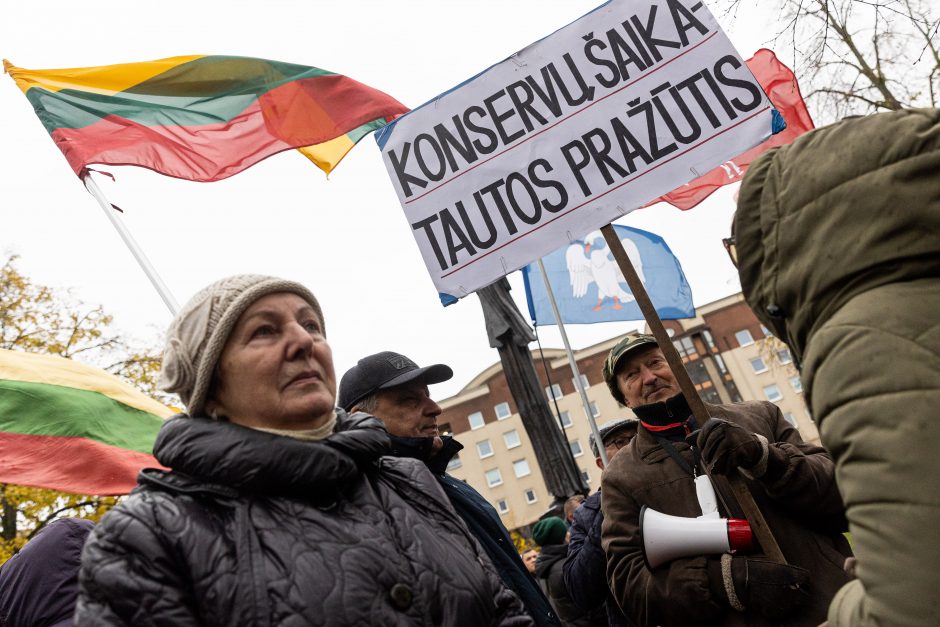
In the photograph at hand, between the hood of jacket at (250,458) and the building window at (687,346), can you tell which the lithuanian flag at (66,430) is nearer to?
the hood of jacket at (250,458)

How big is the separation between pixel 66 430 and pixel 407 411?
2533mm

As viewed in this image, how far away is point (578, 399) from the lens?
5022 centimetres

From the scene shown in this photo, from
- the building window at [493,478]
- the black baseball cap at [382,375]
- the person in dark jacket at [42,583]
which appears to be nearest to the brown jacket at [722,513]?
the black baseball cap at [382,375]

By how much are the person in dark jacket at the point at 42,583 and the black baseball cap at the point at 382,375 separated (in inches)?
45.4

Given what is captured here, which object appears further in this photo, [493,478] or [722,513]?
[493,478]

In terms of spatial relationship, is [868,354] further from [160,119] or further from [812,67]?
[812,67]

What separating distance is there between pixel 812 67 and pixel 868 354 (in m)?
9.55

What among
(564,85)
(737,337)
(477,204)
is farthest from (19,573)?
(737,337)

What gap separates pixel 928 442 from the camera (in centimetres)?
103

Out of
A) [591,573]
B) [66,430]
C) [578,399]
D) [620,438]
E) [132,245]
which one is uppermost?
[132,245]

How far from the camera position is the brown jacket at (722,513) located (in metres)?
2.43

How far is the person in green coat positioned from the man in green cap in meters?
1.16

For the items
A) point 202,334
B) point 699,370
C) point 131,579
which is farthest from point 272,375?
point 699,370

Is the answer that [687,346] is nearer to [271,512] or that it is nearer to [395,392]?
[395,392]
